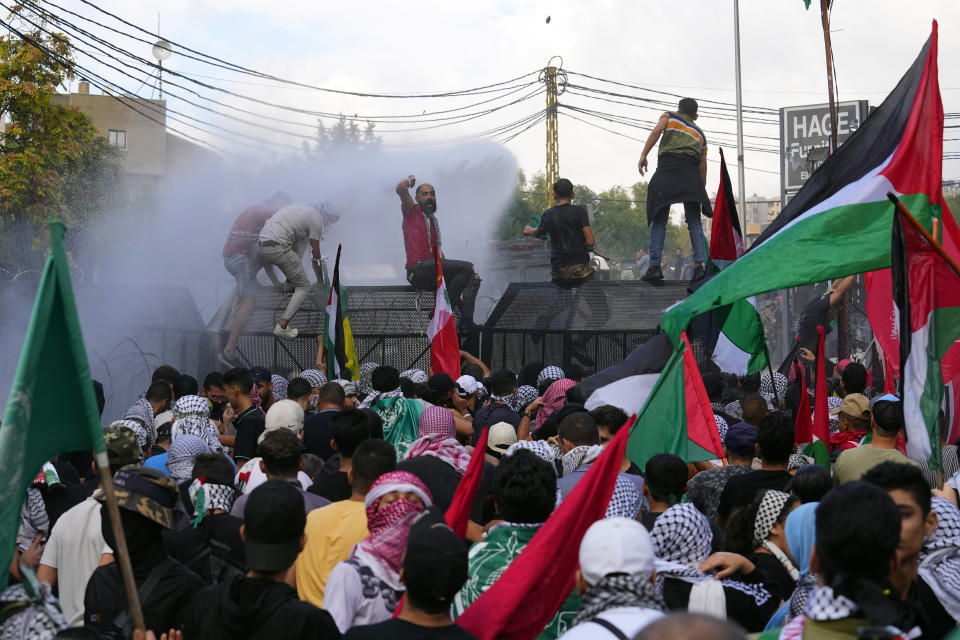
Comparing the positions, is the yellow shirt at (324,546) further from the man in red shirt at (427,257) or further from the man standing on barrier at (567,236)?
the man in red shirt at (427,257)

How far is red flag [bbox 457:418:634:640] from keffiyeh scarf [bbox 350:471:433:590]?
0.32 metres

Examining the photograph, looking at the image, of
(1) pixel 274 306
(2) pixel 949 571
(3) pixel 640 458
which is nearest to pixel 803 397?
(3) pixel 640 458

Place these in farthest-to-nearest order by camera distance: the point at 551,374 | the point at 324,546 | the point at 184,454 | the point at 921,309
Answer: the point at 551,374
the point at 184,454
the point at 921,309
the point at 324,546

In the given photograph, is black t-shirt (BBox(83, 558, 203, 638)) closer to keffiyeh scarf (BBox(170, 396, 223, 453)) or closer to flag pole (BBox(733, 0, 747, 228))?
A: keffiyeh scarf (BBox(170, 396, 223, 453))

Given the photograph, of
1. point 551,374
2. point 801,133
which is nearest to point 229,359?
point 551,374

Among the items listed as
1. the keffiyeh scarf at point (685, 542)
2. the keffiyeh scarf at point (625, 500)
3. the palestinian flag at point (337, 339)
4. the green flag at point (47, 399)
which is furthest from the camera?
the palestinian flag at point (337, 339)

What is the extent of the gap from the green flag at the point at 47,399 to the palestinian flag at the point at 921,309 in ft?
11.1

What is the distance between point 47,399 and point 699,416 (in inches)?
160

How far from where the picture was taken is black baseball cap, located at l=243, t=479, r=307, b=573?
10.9 ft

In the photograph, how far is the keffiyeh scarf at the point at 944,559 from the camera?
3.56m

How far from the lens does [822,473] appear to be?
4.42 m

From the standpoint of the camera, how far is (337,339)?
10906 mm

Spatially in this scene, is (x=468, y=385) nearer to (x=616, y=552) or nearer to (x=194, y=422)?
(x=194, y=422)

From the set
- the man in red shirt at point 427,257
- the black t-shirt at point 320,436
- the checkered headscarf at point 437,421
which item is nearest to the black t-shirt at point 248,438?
the black t-shirt at point 320,436
